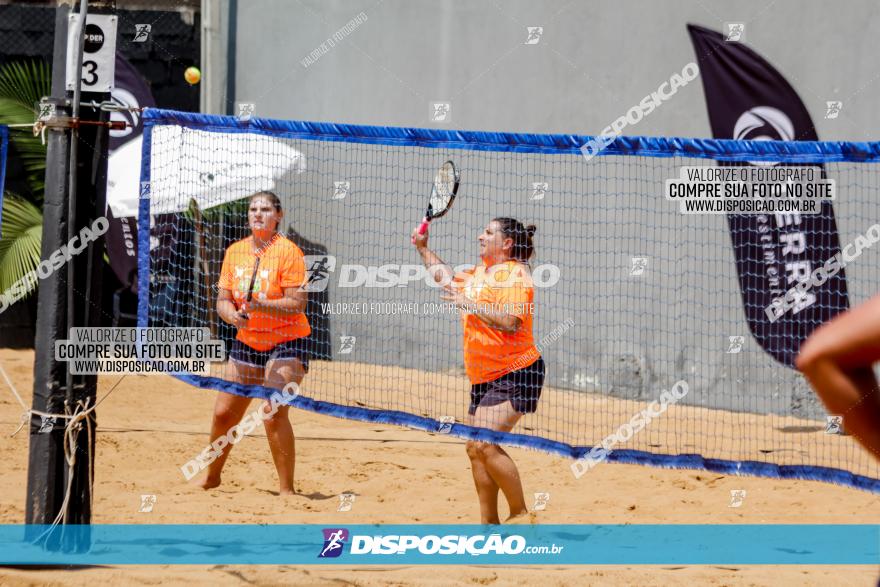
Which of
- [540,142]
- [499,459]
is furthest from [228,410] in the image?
[540,142]

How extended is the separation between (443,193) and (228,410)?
2.17m

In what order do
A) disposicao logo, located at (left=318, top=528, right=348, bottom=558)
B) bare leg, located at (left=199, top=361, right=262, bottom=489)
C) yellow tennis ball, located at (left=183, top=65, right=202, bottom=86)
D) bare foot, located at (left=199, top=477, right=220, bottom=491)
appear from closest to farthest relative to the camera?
1. disposicao logo, located at (left=318, top=528, right=348, bottom=558)
2. bare leg, located at (left=199, top=361, right=262, bottom=489)
3. bare foot, located at (left=199, top=477, right=220, bottom=491)
4. yellow tennis ball, located at (left=183, top=65, right=202, bottom=86)

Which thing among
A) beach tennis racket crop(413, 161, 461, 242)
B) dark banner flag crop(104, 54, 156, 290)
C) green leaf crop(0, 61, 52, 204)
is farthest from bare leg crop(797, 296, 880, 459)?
green leaf crop(0, 61, 52, 204)

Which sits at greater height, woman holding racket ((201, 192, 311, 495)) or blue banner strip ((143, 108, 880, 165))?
blue banner strip ((143, 108, 880, 165))

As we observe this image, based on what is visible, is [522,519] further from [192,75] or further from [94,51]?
[192,75]

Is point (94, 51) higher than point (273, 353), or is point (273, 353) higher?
point (94, 51)

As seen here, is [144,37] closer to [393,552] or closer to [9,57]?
[9,57]

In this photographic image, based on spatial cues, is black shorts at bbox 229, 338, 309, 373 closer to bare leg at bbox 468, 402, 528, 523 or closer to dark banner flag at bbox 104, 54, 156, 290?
bare leg at bbox 468, 402, 528, 523

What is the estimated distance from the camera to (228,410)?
273 inches

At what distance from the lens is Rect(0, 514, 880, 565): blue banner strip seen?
5207mm

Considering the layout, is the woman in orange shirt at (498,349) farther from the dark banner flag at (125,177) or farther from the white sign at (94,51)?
the dark banner flag at (125,177)

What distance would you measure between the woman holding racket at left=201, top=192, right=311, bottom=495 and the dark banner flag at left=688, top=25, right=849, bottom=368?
434 centimetres

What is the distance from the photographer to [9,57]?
12203 millimetres

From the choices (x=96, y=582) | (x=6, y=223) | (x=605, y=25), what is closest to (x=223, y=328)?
(x=6, y=223)
